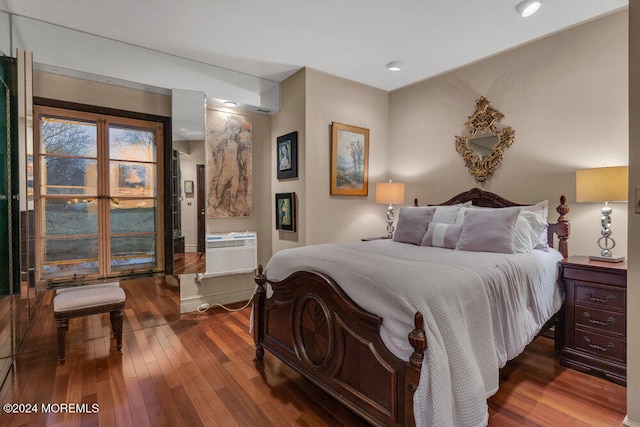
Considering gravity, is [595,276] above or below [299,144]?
below

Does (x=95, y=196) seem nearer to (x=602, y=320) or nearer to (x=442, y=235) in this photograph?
(x=442, y=235)

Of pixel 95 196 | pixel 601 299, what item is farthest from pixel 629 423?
pixel 95 196

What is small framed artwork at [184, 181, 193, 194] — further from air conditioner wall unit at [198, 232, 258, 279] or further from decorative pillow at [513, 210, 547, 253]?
decorative pillow at [513, 210, 547, 253]

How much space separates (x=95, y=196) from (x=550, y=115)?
170 inches

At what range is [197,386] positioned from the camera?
211 cm

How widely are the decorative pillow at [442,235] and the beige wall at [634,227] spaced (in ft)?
3.95

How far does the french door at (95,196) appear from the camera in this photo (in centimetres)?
281

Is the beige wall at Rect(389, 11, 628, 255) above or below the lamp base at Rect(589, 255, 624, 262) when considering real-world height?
above

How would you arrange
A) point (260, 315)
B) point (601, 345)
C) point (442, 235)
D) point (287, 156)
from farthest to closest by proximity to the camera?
point (287, 156), point (442, 235), point (260, 315), point (601, 345)

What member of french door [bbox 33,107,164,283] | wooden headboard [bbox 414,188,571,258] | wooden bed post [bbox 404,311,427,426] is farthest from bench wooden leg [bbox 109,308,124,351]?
wooden headboard [bbox 414,188,571,258]

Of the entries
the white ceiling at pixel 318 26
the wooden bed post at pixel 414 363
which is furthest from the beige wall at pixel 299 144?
the wooden bed post at pixel 414 363

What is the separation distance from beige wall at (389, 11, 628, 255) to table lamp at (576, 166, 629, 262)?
180mm

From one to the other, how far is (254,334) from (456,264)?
1567mm

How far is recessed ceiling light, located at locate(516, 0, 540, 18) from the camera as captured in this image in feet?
7.94
